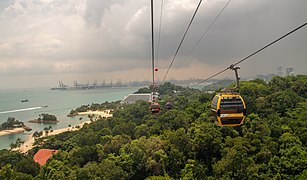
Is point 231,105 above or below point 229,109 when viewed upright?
above

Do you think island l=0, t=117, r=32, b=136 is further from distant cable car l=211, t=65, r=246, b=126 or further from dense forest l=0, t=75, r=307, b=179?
distant cable car l=211, t=65, r=246, b=126

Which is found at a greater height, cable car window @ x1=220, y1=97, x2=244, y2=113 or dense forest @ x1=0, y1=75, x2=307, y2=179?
cable car window @ x1=220, y1=97, x2=244, y2=113

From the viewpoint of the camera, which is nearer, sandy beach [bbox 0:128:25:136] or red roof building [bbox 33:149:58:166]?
red roof building [bbox 33:149:58:166]

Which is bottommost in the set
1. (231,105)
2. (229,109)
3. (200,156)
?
(200,156)

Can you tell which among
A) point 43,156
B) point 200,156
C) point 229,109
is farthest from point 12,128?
point 229,109

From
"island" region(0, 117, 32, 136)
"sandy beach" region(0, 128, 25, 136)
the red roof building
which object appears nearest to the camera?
the red roof building

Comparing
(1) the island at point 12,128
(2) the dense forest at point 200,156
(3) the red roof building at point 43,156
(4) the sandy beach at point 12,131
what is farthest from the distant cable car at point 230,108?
(4) the sandy beach at point 12,131

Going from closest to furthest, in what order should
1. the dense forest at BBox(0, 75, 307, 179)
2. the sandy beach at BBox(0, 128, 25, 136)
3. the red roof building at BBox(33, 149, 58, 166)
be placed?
the dense forest at BBox(0, 75, 307, 179)
the red roof building at BBox(33, 149, 58, 166)
the sandy beach at BBox(0, 128, 25, 136)

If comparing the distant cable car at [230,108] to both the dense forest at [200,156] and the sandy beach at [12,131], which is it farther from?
the sandy beach at [12,131]

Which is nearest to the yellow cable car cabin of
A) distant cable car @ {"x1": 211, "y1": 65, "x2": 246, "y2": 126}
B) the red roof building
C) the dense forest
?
distant cable car @ {"x1": 211, "y1": 65, "x2": 246, "y2": 126}

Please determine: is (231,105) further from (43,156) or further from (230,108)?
(43,156)

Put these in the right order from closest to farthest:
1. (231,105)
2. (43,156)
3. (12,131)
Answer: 1. (231,105)
2. (43,156)
3. (12,131)

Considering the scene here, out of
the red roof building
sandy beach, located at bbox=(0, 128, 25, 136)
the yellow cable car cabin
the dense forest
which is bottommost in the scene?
sandy beach, located at bbox=(0, 128, 25, 136)

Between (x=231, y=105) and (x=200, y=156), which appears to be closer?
(x=231, y=105)
